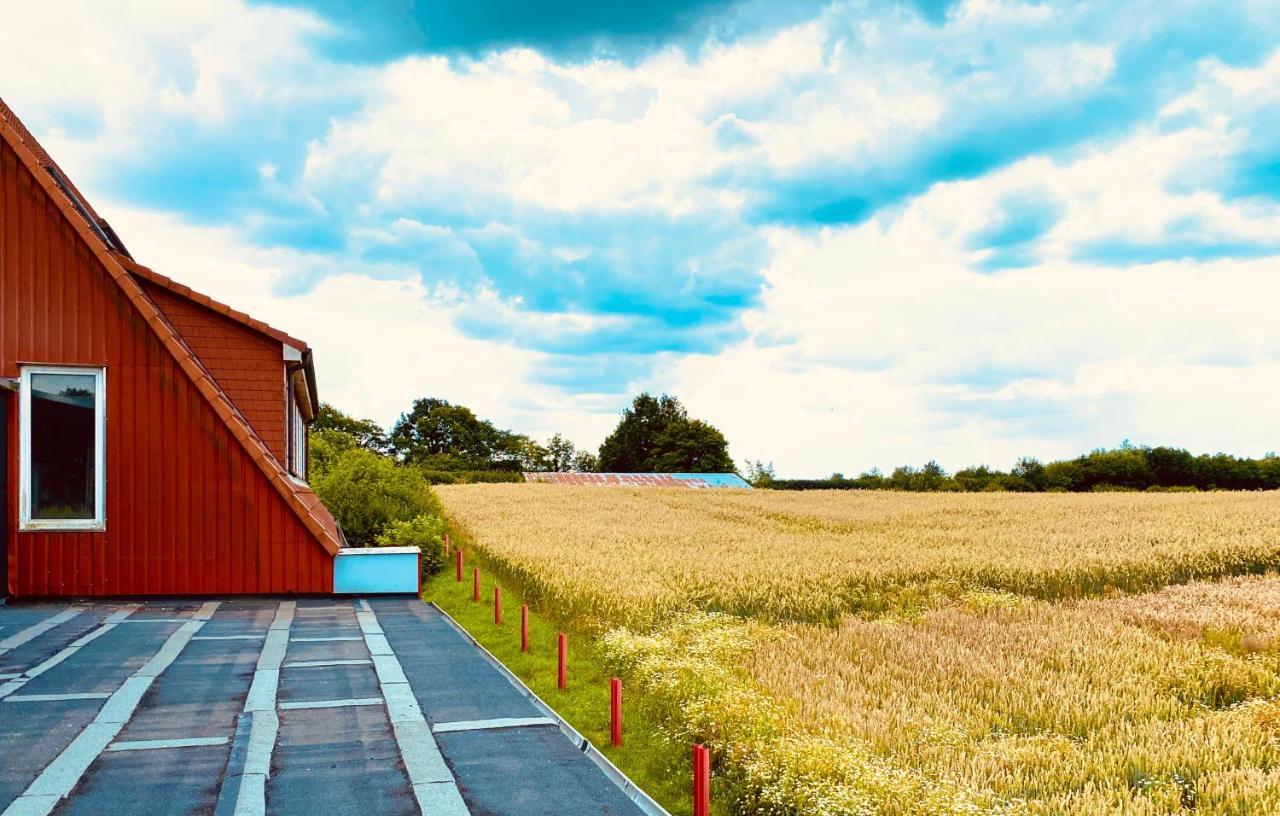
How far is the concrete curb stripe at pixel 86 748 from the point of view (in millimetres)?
7379

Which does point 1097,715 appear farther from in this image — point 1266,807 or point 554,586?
point 554,586

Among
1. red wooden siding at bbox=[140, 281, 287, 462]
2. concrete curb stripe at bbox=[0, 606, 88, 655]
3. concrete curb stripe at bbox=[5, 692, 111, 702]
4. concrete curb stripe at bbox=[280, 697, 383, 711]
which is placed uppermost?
red wooden siding at bbox=[140, 281, 287, 462]

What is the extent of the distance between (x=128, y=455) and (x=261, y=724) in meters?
10.4

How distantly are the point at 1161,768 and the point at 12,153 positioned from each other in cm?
2086

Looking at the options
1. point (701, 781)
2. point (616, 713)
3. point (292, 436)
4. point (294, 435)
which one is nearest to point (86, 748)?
point (616, 713)

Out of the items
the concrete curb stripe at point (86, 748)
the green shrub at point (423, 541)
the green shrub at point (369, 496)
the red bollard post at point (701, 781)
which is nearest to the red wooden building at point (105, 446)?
the green shrub at point (423, 541)

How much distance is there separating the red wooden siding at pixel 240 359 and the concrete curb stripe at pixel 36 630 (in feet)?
18.0

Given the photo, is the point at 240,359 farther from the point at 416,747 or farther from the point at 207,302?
the point at 416,747

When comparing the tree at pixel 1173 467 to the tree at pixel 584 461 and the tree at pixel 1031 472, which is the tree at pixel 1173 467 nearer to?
the tree at pixel 1031 472

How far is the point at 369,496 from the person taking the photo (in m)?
25.2

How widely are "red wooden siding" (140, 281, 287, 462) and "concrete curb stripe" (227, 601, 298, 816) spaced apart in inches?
279

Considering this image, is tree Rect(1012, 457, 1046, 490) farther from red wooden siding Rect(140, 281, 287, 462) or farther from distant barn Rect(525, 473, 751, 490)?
red wooden siding Rect(140, 281, 287, 462)

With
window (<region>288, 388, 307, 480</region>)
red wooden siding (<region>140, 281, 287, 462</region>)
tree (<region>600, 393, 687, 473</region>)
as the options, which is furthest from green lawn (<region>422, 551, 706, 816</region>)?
tree (<region>600, 393, 687, 473</region>)

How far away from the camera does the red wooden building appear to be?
17328 mm
